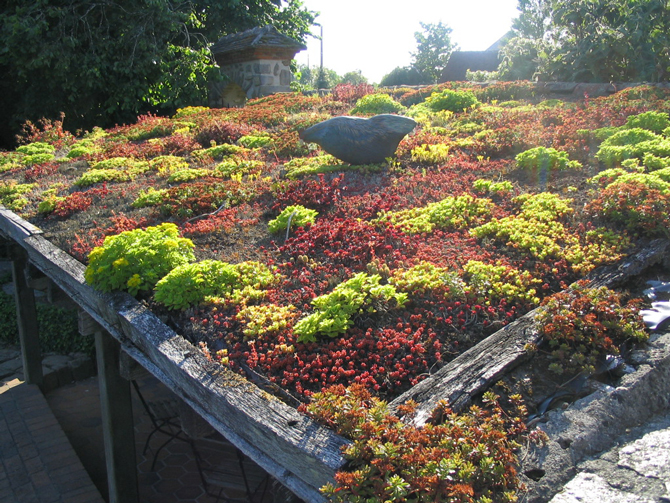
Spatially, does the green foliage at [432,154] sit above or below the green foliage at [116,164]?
above

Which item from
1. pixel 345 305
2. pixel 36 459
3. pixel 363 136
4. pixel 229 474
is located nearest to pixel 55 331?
pixel 36 459

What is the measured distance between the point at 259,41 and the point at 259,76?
41.5 inches

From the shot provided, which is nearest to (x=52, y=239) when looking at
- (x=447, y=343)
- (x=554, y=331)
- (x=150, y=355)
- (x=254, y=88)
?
(x=150, y=355)

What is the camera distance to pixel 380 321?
3.87 m

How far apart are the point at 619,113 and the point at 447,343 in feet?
20.6

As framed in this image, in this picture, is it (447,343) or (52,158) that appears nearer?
(447,343)

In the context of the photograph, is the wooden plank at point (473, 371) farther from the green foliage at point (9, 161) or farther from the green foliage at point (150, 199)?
the green foliage at point (9, 161)

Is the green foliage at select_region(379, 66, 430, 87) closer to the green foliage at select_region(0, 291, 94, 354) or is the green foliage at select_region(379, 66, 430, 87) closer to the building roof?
the building roof

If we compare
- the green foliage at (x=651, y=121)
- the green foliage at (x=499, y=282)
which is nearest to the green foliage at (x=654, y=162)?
the green foliage at (x=651, y=121)

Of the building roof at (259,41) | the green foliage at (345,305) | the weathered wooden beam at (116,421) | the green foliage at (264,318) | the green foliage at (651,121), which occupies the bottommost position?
the weathered wooden beam at (116,421)

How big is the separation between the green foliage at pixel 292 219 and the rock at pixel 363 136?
2035 millimetres

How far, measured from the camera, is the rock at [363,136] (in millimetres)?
7327

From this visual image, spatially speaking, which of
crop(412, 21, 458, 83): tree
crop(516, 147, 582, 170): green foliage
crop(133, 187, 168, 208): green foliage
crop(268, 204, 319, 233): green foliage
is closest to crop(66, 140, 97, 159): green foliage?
crop(133, 187, 168, 208): green foliage

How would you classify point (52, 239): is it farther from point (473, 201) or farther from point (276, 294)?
point (473, 201)
